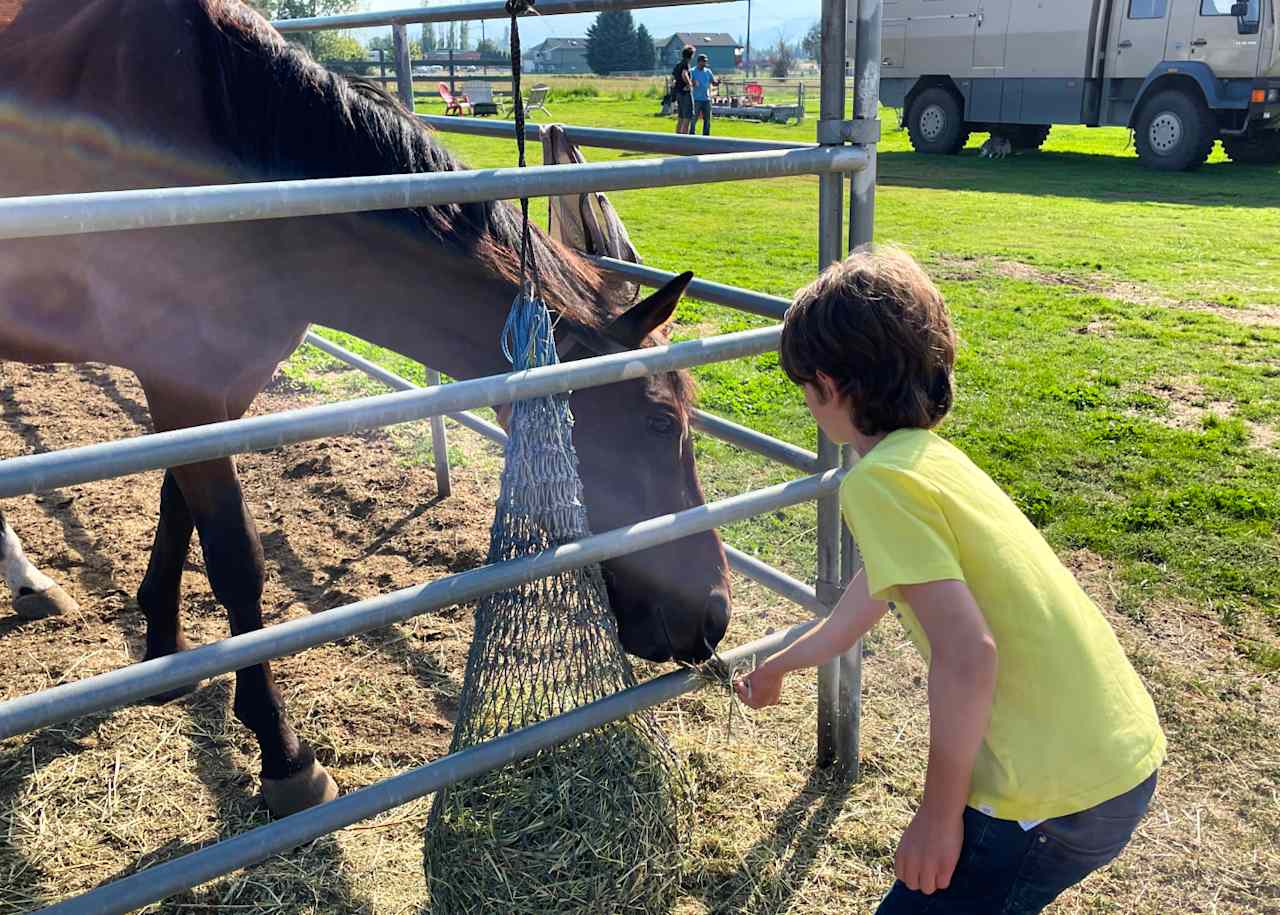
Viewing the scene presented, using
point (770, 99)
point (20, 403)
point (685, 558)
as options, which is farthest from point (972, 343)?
point (770, 99)

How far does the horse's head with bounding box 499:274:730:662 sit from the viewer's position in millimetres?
2055

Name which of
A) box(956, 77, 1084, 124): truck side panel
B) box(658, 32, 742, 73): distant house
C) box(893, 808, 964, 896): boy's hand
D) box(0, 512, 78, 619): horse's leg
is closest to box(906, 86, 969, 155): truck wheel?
box(956, 77, 1084, 124): truck side panel

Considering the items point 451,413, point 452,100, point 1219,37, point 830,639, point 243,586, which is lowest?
point 243,586

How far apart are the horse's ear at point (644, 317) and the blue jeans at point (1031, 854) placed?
112cm

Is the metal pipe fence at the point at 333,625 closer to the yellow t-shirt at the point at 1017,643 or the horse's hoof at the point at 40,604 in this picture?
the yellow t-shirt at the point at 1017,643

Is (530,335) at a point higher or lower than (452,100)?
lower

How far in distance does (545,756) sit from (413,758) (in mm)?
824

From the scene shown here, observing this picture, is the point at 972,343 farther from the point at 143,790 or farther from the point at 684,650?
the point at 143,790

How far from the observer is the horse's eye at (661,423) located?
2.07 m

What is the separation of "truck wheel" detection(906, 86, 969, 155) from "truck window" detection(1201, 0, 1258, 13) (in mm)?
4153

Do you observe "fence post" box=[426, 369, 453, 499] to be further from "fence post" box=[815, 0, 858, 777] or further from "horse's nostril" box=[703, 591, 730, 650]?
"horse's nostril" box=[703, 591, 730, 650]

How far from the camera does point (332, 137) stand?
2.30 metres

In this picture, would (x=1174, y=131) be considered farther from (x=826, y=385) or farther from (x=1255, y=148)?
(x=826, y=385)

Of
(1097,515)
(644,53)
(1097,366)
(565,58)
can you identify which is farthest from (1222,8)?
(565,58)
